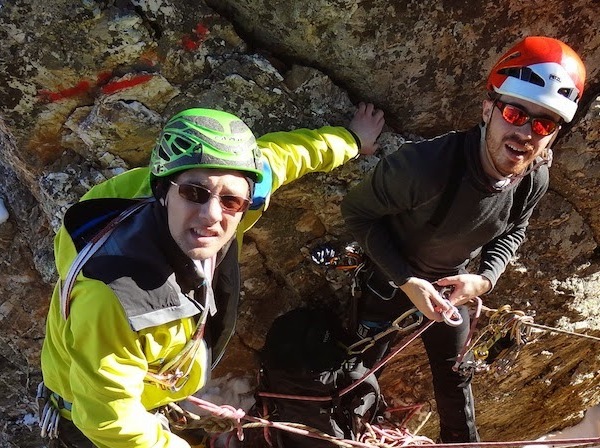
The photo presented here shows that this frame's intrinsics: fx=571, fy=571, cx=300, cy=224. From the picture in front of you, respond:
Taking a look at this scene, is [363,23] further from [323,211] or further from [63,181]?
[63,181]

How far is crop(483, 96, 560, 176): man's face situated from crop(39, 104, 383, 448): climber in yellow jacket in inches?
42.0

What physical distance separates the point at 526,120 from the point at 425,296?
1006 mm

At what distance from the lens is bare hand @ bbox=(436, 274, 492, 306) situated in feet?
9.89

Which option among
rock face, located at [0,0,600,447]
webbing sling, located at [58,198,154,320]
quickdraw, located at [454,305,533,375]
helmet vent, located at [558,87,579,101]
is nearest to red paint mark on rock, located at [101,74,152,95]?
rock face, located at [0,0,600,447]

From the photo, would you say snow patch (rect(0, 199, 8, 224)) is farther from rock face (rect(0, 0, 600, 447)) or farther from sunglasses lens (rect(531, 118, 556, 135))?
sunglasses lens (rect(531, 118, 556, 135))

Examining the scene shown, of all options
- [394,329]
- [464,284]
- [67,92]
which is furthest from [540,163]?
[67,92]

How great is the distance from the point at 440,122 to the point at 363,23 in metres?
0.85

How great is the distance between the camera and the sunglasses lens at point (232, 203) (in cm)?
232

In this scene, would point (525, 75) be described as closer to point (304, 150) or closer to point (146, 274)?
point (304, 150)

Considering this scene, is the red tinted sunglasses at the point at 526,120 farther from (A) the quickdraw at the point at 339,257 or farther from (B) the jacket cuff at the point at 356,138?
(A) the quickdraw at the point at 339,257

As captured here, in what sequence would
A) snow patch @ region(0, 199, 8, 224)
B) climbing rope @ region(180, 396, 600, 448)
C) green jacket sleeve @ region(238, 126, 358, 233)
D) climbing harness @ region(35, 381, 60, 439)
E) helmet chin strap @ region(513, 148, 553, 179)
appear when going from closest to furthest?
helmet chin strap @ region(513, 148, 553, 179), green jacket sleeve @ region(238, 126, 358, 233), climbing harness @ region(35, 381, 60, 439), climbing rope @ region(180, 396, 600, 448), snow patch @ region(0, 199, 8, 224)

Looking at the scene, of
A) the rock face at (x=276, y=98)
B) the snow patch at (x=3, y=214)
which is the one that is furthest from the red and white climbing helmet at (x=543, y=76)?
the snow patch at (x=3, y=214)

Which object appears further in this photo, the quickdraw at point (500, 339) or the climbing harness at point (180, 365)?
the quickdraw at point (500, 339)

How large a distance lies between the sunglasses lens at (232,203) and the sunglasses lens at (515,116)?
1.22m
